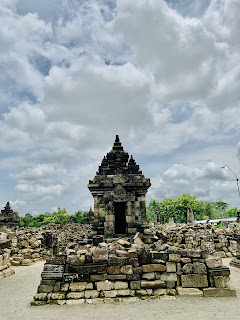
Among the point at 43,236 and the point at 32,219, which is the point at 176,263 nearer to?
the point at 43,236

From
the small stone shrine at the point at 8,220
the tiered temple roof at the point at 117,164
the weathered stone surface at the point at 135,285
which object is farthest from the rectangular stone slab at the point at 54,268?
the small stone shrine at the point at 8,220

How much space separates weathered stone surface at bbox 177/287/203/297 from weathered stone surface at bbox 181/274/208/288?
107 millimetres

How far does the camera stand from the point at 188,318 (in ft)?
15.4

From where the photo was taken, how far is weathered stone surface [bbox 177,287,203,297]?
231 inches

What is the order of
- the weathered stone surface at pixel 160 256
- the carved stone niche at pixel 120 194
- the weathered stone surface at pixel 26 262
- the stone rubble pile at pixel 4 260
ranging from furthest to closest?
the weathered stone surface at pixel 26 262, the carved stone niche at pixel 120 194, the stone rubble pile at pixel 4 260, the weathered stone surface at pixel 160 256

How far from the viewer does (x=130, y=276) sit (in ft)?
20.0

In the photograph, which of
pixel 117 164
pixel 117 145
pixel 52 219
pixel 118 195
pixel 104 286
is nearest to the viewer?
pixel 104 286

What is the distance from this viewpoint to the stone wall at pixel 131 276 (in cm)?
590

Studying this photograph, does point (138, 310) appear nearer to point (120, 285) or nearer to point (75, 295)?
point (120, 285)

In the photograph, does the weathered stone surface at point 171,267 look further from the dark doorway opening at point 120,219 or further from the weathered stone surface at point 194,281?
the dark doorway opening at point 120,219

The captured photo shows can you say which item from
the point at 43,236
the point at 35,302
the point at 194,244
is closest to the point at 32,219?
the point at 43,236

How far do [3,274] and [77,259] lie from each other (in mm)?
6016

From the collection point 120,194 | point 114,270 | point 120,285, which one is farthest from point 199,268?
point 120,194

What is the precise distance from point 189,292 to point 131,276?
5.44 ft
